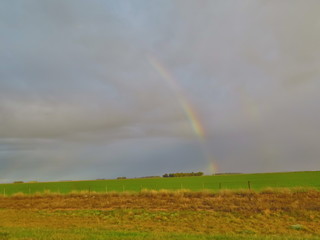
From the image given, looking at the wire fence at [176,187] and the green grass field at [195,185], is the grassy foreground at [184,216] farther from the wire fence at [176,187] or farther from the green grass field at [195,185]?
the green grass field at [195,185]

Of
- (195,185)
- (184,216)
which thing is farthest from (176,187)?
(184,216)

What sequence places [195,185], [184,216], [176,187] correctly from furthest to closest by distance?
1. [195,185]
2. [176,187]
3. [184,216]

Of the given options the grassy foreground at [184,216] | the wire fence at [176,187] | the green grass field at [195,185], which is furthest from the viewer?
the green grass field at [195,185]

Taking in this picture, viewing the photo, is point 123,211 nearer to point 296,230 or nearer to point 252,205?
point 252,205

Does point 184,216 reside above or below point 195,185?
below

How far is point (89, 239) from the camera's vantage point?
38.7 ft

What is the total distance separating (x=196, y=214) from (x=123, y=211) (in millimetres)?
7477

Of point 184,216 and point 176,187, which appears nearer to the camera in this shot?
point 184,216

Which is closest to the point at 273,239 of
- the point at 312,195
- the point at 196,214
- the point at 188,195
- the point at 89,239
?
the point at 89,239

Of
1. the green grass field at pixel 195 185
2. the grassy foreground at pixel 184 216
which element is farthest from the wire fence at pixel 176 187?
the grassy foreground at pixel 184 216

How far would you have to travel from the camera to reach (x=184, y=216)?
2384 centimetres

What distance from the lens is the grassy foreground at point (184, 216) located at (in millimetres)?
15685

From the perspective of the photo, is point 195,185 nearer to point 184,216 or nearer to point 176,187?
point 176,187

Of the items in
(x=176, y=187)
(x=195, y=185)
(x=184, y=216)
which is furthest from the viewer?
(x=195, y=185)
